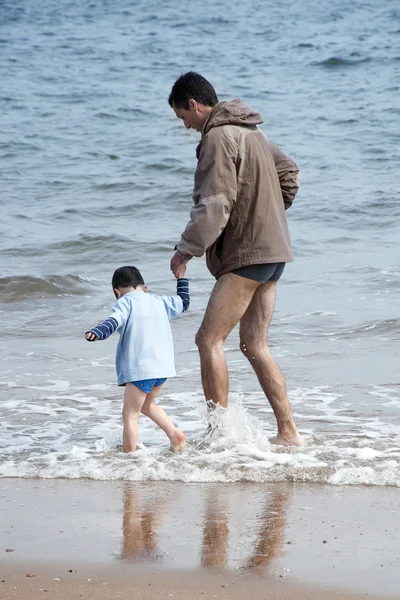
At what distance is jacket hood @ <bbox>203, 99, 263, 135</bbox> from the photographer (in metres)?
4.77

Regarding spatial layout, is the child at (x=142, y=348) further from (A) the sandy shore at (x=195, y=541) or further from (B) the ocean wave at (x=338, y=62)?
(B) the ocean wave at (x=338, y=62)

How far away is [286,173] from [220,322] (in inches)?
35.5

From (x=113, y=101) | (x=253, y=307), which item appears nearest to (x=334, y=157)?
(x=113, y=101)

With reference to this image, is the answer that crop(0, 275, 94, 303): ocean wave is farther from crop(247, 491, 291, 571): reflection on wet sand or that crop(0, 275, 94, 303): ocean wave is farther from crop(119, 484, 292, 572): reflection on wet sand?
crop(247, 491, 291, 571): reflection on wet sand

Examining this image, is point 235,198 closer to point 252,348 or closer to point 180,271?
point 180,271

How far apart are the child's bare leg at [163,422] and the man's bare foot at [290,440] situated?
54cm

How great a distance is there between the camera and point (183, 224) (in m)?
14.5

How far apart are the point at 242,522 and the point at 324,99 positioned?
69.9ft

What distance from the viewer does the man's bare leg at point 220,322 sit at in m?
4.92

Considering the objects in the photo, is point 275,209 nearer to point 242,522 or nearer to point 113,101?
point 242,522

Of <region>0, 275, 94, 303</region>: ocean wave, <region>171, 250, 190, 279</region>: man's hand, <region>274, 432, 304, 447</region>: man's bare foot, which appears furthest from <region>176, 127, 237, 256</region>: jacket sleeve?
<region>0, 275, 94, 303</region>: ocean wave

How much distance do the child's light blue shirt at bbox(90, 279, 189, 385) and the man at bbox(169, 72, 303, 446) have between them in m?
0.21

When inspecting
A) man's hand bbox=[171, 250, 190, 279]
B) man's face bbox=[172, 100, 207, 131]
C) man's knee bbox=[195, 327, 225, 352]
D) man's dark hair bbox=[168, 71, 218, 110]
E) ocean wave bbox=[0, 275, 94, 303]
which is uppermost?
man's dark hair bbox=[168, 71, 218, 110]

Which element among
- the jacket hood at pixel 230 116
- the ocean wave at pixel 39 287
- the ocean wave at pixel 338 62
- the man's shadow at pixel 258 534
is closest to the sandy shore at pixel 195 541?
the man's shadow at pixel 258 534
